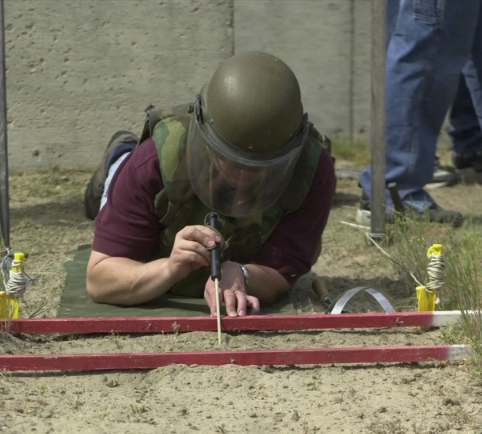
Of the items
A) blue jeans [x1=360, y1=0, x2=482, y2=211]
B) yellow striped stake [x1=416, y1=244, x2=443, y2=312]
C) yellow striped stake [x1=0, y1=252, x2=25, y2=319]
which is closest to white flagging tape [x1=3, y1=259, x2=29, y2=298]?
yellow striped stake [x1=0, y1=252, x2=25, y2=319]

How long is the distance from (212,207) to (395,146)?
1.98m

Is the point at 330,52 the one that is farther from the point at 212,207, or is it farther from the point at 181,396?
the point at 181,396

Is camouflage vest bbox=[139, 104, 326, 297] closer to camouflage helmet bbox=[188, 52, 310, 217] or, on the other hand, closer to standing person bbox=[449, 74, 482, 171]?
camouflage helmet bbox=[188, 52, 310, 217]

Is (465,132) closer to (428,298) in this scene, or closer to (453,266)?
(453,266)

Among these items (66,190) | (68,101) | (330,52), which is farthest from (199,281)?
(330,52)

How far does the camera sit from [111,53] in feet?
19.4

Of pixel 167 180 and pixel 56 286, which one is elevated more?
pixel 167 180

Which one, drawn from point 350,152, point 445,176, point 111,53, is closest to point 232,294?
point 111,53

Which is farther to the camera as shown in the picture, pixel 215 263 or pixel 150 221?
pixel 150 221

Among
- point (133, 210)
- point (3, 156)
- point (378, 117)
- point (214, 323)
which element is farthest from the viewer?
point (378, 117)

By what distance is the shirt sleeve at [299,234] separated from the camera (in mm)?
3447

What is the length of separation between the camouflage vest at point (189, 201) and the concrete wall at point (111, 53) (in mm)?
2675

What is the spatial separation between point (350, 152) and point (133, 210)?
354 cm

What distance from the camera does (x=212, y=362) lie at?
9.21ft
